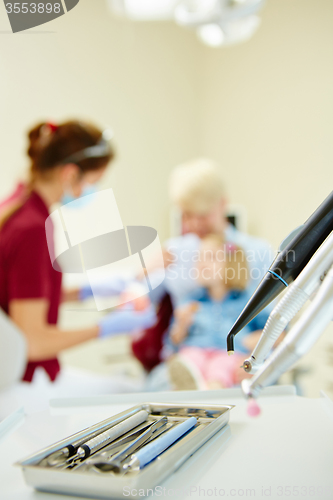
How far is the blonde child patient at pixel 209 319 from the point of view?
2.63 ft

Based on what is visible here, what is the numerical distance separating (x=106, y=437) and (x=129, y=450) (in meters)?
0.02

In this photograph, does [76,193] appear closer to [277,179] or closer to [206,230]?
[206,230]

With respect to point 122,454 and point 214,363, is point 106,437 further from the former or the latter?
point 214,363

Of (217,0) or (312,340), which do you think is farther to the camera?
(217,0)

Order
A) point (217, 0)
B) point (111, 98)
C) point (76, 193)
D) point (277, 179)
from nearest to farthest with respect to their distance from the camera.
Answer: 1. point (217, 0)
2. point (76, 193)
3. point (277, 179)
4. point (111, 98)

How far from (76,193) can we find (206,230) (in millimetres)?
327

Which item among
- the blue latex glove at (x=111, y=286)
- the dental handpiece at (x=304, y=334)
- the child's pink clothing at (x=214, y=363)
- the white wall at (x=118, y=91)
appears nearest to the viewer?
the dental handpiece at (x=304, y=334)

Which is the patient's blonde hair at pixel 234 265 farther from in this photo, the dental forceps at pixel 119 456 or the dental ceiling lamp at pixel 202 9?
the dental forceps at pixel 119 456

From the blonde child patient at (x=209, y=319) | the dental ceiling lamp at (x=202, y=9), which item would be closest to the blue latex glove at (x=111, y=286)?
the blonde child patient at (x=209, y=319)

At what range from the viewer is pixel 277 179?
1330 millimetres

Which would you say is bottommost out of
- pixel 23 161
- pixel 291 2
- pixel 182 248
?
pixel 182 248

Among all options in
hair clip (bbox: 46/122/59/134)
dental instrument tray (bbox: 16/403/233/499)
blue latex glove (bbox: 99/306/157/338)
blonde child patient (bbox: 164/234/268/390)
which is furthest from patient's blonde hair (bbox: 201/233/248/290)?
dental instrument tray (bbox: 16/403/233/499)

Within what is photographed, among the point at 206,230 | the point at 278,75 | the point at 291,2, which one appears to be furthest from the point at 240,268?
the point at 291,2

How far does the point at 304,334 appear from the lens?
173mm
